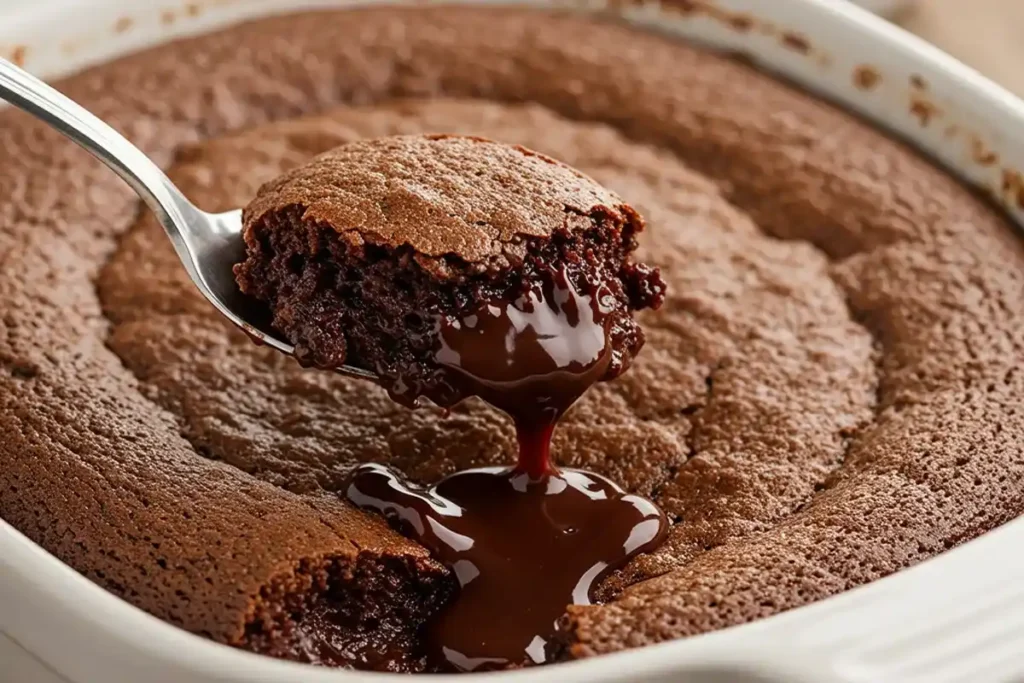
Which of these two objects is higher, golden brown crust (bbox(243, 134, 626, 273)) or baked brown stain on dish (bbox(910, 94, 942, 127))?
baked brown stain on dish (bbox(910, 94, 942, 127))

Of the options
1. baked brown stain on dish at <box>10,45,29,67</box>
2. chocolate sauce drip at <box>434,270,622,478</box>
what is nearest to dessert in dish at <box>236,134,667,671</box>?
chocolate sauce drip at <box>434,270,622,478</box>

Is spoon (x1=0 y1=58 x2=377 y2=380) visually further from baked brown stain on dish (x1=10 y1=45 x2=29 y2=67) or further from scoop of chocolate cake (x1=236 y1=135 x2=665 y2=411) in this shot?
baked brown stain on dish (x1=10 y1=45 x2=29 y2=67)

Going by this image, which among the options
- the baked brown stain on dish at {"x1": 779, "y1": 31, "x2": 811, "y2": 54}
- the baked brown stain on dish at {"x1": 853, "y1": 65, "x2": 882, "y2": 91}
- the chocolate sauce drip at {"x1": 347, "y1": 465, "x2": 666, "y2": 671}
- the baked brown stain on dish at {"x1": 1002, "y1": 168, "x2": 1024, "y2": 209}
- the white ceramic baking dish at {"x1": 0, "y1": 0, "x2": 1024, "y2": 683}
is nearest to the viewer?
the white ceramic baking dish at {"x1": 0, "y1": 0, "x2": 1024, "y2": 683}

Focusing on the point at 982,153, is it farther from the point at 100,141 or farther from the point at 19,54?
the point at 19,54

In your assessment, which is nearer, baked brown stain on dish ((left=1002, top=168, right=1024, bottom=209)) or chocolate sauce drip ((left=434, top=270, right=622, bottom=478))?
chocolate sauce drip ((left=434, top=270, right=622, bottom=478))

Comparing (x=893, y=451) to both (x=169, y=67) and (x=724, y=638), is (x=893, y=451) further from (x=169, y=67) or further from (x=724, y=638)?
(x=169, y=67)

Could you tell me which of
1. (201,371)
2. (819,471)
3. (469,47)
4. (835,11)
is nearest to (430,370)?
(201,371)

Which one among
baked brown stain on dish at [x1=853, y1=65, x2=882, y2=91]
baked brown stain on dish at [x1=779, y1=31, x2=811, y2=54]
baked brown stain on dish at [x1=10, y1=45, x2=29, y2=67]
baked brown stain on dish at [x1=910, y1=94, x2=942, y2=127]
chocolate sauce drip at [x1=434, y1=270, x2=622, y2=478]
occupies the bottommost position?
baked brown stain on dish at [x1=10, y1=45, x2=29, y2=67]

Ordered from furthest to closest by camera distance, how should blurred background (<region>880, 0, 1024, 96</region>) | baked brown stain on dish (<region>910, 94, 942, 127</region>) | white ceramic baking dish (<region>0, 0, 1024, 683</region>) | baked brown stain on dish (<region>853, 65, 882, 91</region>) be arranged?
blurred background (<region>880, 0, 1024, 96</region>)
baked brown stain on dish (<region>853, 65, 882, 91</region>)
baked brown stain on dish (<region>910, 94, 942, 127</region>)
white ceramic baking dish (<region>0, 0, 1024, 683</region>)
